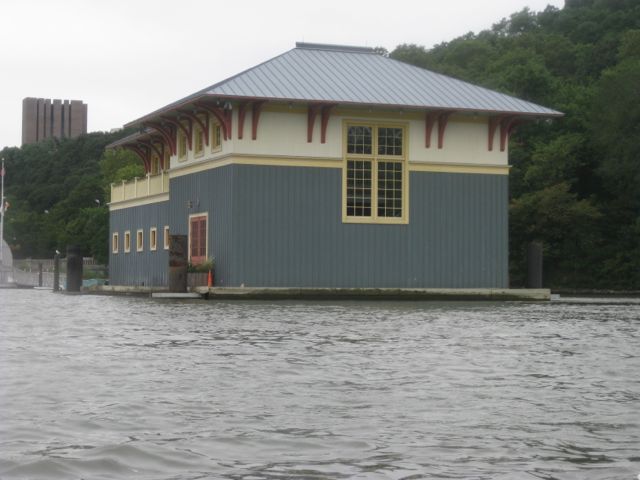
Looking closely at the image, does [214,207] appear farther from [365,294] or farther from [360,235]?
[365,294]

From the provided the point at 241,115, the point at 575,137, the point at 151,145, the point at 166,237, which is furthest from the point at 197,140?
the point at 575,137

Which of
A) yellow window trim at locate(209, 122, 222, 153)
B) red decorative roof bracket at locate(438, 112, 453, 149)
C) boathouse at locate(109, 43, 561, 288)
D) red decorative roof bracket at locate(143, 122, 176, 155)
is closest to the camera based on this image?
boathouse at locate(109, 43, 561, 288)

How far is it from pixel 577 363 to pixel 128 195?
4048cm

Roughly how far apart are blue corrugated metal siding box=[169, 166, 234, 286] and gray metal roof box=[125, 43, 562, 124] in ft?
8.60

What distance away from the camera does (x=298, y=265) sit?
37094mm

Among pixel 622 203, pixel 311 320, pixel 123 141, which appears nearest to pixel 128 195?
pixel 123 141

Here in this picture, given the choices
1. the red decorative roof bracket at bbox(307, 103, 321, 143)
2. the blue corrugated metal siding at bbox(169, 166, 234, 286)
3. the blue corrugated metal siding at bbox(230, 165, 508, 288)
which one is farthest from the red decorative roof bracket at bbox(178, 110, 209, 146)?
the red decorative roof bracket at bbox(307, 103, 321, 143)

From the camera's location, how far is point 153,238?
4703 centimetres

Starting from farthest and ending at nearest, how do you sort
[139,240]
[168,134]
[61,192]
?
[61,192] → [139,240] → [168,134]

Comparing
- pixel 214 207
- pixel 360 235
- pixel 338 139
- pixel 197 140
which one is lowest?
pixel 360 235

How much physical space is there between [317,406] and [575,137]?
55.9 metres

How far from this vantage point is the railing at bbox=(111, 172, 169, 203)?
4531 cm

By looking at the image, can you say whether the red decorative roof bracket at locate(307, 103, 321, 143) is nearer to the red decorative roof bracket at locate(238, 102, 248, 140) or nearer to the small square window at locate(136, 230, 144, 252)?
A: the red decorative roof bracket at locate(238, 102, 248, 140)

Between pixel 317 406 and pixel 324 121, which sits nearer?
pixel 317 406
